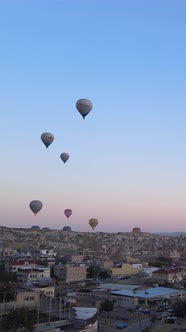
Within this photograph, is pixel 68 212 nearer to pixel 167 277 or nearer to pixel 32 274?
pixel 32 274

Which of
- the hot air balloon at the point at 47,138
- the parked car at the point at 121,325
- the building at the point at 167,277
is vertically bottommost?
the parked car at the point at 121,325

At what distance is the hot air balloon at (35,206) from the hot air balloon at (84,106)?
24.5ft

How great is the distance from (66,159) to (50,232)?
5454cm

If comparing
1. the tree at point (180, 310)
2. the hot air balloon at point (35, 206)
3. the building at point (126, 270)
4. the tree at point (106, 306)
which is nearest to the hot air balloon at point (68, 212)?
the building at point (126, 270)


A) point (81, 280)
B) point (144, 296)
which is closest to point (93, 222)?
point (81, 280)

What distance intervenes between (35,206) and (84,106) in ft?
26.2

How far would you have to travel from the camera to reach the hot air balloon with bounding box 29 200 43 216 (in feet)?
94.7

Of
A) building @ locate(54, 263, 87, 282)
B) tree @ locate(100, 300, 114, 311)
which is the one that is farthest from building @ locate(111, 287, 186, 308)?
building @ locate(54, 263, 87, 282)

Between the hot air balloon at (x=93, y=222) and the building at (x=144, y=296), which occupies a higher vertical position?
the hot air balloon at (x=93, y=222)

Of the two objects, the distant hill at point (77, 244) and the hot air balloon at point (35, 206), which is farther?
the distant hill at point (77, 244)

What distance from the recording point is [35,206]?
2892 cm

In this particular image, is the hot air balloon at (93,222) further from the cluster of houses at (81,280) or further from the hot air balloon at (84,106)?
the hot air balloon at (84,106)

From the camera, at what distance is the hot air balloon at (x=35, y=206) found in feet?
94.7

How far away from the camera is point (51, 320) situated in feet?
54.5
